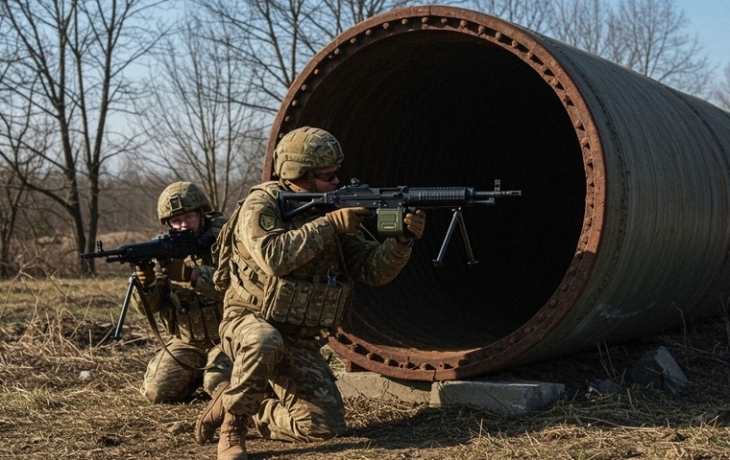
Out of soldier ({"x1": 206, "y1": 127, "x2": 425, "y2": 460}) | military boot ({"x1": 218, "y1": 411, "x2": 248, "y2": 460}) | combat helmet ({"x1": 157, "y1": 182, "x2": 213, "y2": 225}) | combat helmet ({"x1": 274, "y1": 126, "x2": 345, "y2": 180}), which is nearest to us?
military boot ({"x1": 218, "y1": 411, "x2": 248, "y2": 460})

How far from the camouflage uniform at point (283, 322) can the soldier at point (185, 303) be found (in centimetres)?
78

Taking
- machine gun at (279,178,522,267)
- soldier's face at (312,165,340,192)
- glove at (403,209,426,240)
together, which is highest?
soldier's face at (312,165,340,192)

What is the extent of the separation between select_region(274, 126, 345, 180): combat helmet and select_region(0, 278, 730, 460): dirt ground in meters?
1.41

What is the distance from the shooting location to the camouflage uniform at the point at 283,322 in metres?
4.61

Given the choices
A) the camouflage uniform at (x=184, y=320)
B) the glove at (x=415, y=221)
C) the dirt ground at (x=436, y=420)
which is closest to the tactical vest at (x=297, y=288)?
the glove at (x=415, y=221)

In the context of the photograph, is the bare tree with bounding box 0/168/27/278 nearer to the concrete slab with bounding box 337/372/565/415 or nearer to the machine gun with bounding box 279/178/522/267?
the concrete slab with bounding box 337/372/565/415

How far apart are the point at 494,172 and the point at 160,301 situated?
3.13 meters

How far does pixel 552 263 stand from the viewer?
7945mm

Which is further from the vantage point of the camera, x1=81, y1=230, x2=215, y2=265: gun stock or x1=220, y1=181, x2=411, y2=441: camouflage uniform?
x1=81, y1=230, x2=215, y2=265: gun stock

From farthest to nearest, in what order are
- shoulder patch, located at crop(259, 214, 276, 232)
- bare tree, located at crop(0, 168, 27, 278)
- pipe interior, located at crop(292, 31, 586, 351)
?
1. bare tree, located at crop(0, 168, 27, 278)
2. pipe interior, located at crop(292, 31, 586, 351)
3. shoulder patch, located at crop(259, 214, 276, 232)

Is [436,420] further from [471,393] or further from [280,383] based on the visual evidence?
[280,383]

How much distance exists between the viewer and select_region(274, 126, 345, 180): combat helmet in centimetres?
493

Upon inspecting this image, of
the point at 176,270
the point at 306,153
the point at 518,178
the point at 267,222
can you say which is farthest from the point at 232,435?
the point at 518,178

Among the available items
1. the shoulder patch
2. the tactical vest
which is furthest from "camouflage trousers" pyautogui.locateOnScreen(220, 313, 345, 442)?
the shoulder patch
